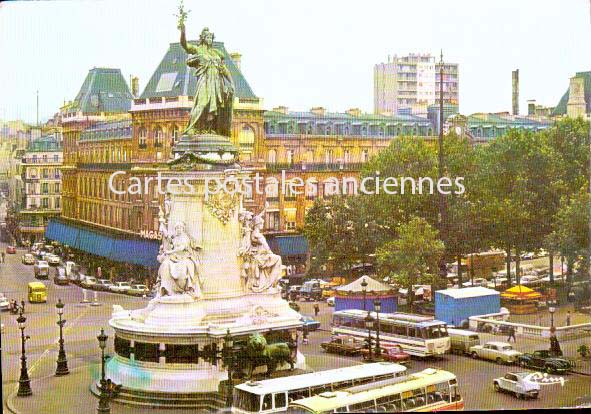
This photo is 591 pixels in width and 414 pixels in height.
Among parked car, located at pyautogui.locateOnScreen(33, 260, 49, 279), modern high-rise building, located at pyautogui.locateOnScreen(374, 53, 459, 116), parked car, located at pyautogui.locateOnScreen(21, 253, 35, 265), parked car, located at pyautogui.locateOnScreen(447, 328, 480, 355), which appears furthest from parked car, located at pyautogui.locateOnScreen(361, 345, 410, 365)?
parked car, located at pyautogui.locateOnScreen(21, 253, 35, 265)

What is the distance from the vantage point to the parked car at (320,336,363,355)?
50.8 ft

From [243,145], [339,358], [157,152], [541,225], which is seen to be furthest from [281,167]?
[541,225]

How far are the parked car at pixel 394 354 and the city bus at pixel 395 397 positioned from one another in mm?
2049

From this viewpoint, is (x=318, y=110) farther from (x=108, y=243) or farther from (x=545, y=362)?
(x=545, y=362)

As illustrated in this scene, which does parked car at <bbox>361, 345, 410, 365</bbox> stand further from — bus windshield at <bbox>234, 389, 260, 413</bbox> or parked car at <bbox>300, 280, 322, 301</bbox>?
bus windshield at <bbox>234, 389, 260, 413</bbox>

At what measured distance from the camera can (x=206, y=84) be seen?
14.2 m

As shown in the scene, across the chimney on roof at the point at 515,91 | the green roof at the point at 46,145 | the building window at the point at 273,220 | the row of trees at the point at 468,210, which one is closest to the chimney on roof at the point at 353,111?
the row of trees at the point at 468,210

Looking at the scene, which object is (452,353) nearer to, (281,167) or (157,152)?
(281,167)

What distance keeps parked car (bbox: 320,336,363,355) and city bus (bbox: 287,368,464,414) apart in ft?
7.96

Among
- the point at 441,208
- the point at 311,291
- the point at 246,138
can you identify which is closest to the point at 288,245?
the point at 311,291

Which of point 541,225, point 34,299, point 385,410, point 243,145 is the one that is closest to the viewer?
point 385,410

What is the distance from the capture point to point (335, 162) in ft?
54.6

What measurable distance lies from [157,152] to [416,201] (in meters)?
3.61

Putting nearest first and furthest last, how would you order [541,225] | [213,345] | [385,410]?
[385,410] → [213,345] → [541,225]
